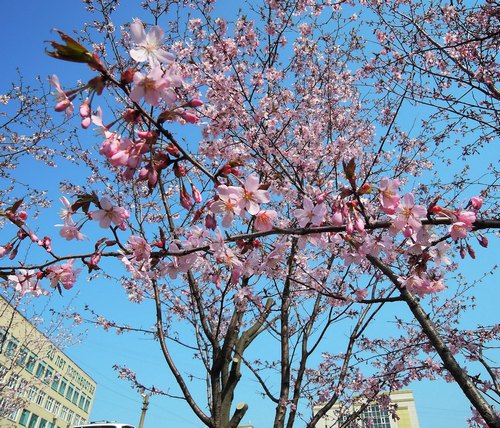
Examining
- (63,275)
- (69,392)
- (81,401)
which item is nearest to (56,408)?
(69,392)

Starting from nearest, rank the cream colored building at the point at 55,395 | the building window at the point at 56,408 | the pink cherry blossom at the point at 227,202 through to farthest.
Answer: the pink cherry blossom at the point at 227,202
the cream colored building at the point at 55,395
the building window at the point at 56,408

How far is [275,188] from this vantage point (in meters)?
3.89

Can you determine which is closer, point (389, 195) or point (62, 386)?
point (389, 195)

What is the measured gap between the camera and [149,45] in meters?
1.47

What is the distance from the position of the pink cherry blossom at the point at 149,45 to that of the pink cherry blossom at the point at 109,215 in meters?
0.63

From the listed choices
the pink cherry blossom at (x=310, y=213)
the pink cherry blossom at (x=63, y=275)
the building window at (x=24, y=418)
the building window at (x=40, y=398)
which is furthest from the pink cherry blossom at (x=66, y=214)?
the building window at (x=40, y=398)

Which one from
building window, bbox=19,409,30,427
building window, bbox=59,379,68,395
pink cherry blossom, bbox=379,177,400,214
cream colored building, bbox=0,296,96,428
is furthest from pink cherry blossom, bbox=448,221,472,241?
→ building window, bbox=59,379,68,395

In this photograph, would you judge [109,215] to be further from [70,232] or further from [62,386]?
[62,386]

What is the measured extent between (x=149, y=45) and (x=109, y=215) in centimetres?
75

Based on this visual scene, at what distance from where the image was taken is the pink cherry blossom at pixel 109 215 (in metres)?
1.74

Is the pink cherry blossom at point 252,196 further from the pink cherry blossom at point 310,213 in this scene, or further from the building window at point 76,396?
the building window at point 76,396

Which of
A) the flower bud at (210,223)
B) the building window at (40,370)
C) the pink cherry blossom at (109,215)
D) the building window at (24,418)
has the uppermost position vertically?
the building window at (40,370)

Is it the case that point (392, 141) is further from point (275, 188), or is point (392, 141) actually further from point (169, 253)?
point (169, 253)

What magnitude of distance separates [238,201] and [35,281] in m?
1.21
